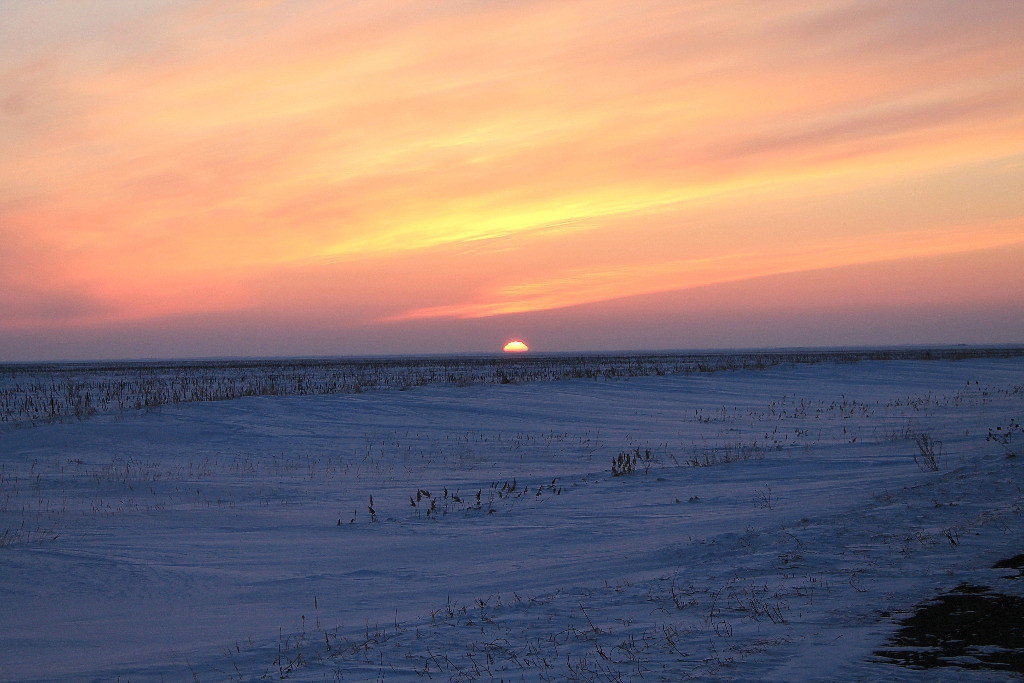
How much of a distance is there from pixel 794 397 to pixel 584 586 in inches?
1034

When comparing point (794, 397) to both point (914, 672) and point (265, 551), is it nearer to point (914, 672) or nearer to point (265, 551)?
point (265, 551)

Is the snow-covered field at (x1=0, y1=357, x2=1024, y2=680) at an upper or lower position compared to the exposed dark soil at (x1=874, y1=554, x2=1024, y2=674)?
lower

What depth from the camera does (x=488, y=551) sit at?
901 centimetres

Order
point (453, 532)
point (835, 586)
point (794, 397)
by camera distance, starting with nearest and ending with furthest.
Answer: point (835, 586)
point (453, 532)
point (794, 397)

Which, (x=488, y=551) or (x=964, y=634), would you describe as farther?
(x=488, y=551)

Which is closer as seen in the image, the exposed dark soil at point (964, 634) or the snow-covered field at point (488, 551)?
the exposed dark soil at point (964, 634)

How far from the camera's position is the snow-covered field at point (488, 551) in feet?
18.0

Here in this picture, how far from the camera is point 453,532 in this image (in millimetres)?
10000

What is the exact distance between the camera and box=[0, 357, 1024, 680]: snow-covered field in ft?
18.0

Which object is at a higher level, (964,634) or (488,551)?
(964,634)

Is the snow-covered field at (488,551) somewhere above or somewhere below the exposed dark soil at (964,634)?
below

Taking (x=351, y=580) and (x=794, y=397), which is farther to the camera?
(x=794, y=397)

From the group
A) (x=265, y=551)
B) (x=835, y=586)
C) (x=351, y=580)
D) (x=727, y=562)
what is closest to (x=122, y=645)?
(x=351, y=580)

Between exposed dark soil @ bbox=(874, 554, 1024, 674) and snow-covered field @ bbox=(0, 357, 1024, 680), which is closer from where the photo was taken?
exposed dark soil @ bbox=(874, 554, 1024, 674)
